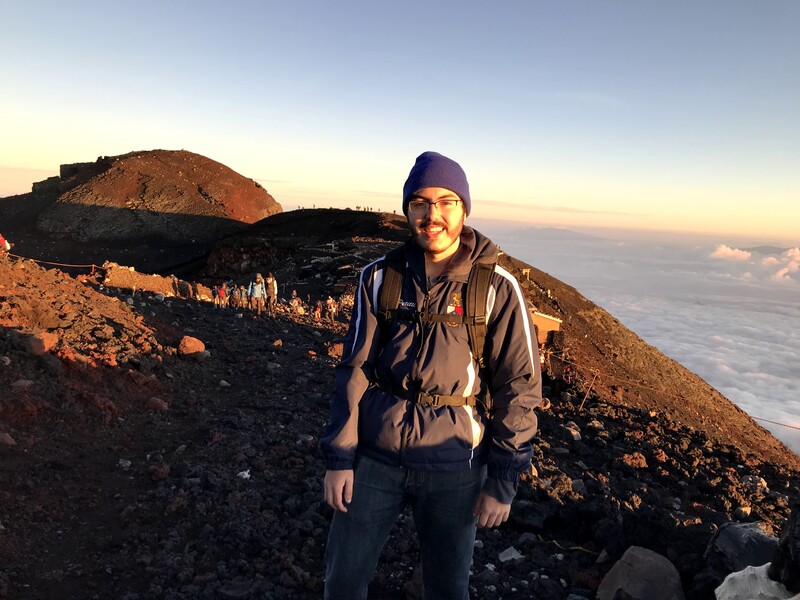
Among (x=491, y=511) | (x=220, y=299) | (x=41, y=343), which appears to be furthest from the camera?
(x=220, y=299)

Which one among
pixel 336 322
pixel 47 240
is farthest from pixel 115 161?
pixel 336 322

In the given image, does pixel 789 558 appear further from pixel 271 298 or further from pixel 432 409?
pixel 271 298

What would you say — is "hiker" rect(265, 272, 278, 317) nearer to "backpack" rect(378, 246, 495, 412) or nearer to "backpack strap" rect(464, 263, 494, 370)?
"backpack" rect(378, 246, 495, 412)

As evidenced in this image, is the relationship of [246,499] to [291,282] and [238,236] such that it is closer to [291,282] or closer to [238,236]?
[291,282]

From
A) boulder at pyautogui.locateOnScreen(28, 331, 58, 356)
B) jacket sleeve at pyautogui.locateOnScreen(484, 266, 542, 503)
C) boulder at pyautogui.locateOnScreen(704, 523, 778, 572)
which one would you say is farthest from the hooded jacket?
boulder at pyautogui.locateOnScreen(28, 331, 58, 356)

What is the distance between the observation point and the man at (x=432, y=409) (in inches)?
86.7

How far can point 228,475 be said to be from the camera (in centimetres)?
527

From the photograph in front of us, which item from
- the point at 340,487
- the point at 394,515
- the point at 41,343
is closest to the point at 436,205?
the point at 340,487

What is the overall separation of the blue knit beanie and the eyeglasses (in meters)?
0.04

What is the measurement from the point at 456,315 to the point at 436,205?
1.61 ft

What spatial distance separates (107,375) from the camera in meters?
6.90

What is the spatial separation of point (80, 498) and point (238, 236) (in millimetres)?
32938

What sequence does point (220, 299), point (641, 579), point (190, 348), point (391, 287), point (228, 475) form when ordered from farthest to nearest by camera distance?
→ point (220, 299), point (190, 348), point (228, 475), point (641, 579), point (391, 287)

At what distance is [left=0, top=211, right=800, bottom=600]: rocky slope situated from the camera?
3.91m
